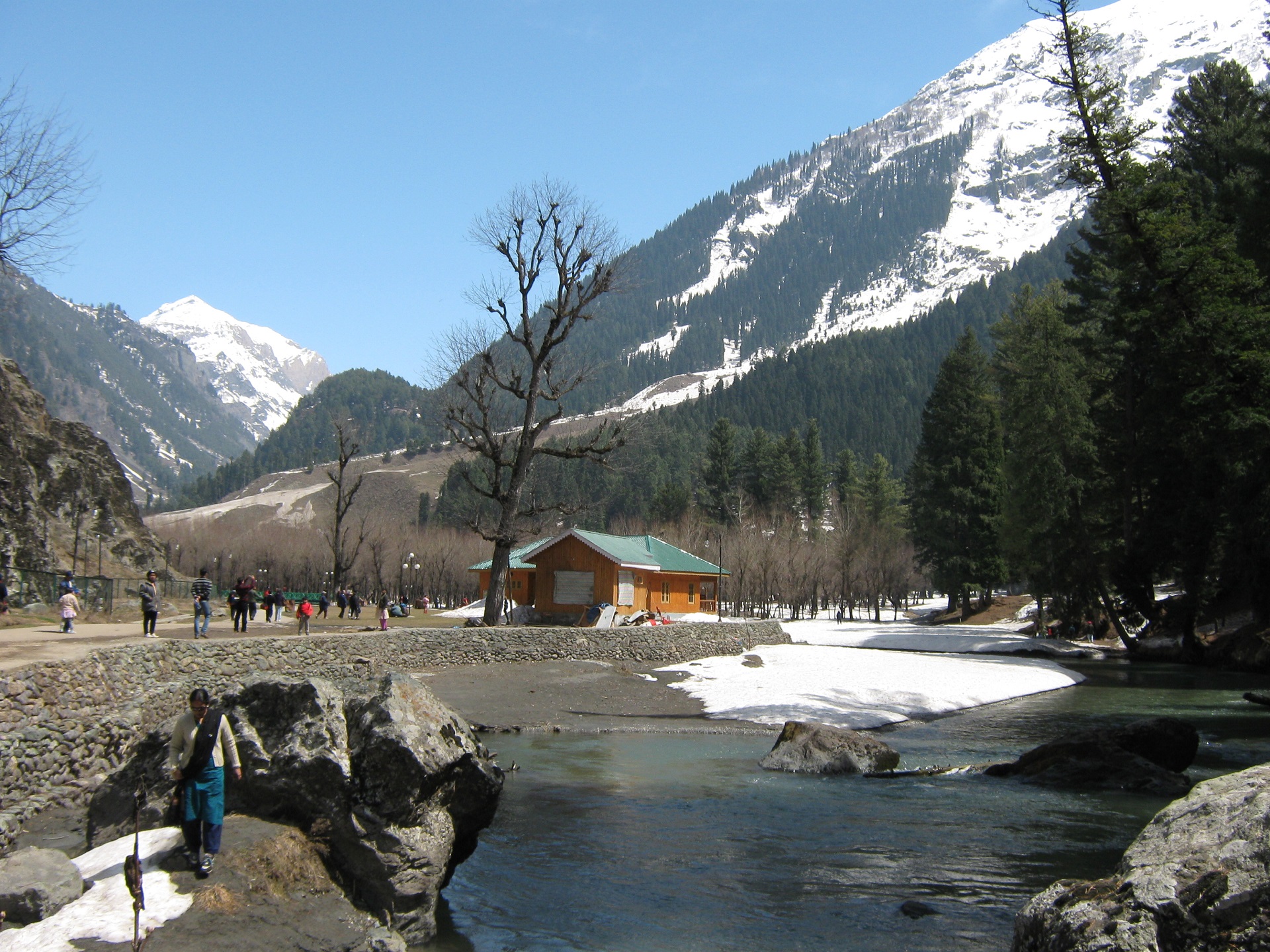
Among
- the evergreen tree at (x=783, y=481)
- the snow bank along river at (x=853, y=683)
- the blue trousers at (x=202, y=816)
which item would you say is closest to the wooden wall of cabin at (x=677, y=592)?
the snow bank along river at (x=853, y=683)

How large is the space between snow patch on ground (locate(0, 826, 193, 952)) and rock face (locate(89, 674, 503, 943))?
868 millimetres

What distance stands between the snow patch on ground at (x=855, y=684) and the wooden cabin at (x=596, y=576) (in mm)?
8748

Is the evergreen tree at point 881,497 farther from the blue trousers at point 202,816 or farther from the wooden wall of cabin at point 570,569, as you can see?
the blue trousers at point 202,816

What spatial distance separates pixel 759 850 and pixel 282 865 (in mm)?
5612

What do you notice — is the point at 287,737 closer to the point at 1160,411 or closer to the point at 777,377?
the point at 1160,411

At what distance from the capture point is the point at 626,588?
4112 cm

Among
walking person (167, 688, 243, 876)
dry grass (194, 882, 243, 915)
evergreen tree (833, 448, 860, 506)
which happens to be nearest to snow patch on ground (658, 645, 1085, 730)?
walking person (167, 688, 243, 876)

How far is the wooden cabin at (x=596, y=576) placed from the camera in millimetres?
40406

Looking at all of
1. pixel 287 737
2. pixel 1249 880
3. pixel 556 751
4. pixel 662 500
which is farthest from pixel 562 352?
pixel 662 500

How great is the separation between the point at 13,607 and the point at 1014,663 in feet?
110

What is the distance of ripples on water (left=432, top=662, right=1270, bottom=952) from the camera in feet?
26.7

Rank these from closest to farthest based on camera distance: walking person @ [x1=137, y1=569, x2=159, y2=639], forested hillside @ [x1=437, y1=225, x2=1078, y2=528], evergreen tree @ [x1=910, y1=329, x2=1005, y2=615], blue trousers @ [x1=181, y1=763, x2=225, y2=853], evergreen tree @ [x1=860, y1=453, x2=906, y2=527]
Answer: blue trousers @ [x1=181, y1=763, x2=225, y2=853] → walking person @ [x1=137, y1=569, x2=159, y2=639] → evergreen tree @ [x1=910, y1=329, x2=1005, y2=615] → evergreen tree @ [x1=860, y1=453, x2=906, y2=527] → forested hillside @ [x1=437, y1=225, x2=1078, y2=528]

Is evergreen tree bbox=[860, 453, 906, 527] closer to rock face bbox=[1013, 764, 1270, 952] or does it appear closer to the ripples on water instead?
the ripples on water

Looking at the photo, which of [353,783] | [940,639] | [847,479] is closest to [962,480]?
[940,639]
